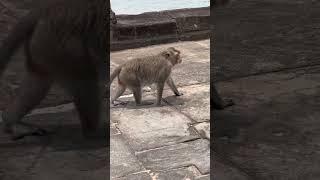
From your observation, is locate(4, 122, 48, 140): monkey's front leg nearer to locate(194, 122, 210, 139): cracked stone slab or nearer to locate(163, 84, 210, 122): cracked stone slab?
locate(194, 122, 210, 139): cracked stone slab

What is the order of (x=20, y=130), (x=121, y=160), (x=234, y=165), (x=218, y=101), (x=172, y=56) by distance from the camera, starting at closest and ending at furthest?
(x=20, y=130) → (x=218, y=101) → (x=234, y=165) → (x=121, y=160) → (x=172, y=56)

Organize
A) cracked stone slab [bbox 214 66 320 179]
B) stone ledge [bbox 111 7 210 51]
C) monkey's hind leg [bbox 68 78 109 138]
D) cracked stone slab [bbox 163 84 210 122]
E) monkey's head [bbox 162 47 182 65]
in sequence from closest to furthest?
monkey's hind leg [bbox 68 78 109 138]
cracked stone slab [bbox 214 66 320 179]
cracked stone slab [bbox 163 84 210 122]
monkey's head [bbox 162 47 182 65]
stone ledge [bbox 111 7 210 51]

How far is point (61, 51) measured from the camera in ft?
4.48

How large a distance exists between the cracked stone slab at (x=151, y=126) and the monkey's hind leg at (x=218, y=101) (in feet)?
4.91

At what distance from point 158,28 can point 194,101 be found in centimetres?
183

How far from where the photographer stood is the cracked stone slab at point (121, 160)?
2.79 metres

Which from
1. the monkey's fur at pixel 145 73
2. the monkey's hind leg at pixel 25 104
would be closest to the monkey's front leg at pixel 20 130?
the monkey's hind leg at pixel 25 104

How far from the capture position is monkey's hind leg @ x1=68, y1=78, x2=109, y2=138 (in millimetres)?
1431

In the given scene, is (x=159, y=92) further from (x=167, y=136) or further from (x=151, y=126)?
(x=167, y=136)

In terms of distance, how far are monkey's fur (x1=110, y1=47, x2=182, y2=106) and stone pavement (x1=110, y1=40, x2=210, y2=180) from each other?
0.11 meters

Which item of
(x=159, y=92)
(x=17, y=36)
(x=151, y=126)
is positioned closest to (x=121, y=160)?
(x=151, y=126)

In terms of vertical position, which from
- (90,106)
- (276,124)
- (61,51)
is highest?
(61,51)

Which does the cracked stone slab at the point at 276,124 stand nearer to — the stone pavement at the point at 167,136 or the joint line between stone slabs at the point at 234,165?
the joint line between stone slabs at the point at 234,165

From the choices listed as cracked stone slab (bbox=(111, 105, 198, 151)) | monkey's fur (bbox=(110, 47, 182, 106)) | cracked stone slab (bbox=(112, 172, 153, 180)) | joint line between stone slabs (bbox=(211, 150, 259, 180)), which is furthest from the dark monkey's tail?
monkey's fur (bbox=(110, 47, 182, 106))
